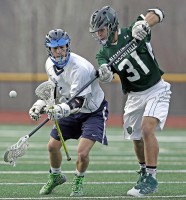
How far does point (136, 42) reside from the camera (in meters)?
8.16

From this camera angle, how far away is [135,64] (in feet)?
27.0

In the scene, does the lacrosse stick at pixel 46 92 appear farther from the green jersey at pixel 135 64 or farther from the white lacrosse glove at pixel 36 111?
the green jersey at pixel 135 64

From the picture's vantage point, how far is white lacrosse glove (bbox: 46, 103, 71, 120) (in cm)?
767

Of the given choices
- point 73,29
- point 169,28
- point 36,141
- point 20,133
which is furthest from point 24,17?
point 36,141

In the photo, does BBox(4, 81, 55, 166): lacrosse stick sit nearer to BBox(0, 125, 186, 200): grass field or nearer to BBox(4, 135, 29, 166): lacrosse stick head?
BBox(4, 135, 29, 166): lacrosse stick head

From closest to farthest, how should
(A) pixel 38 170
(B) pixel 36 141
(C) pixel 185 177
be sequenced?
(C) pixel 185 177 < (A) pixel 38 170 < (B) pixel 36 141

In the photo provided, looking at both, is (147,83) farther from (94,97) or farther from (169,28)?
(169,28)

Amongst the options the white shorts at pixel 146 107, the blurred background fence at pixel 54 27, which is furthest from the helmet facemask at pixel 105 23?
the blurred background fence at pixel 54 27

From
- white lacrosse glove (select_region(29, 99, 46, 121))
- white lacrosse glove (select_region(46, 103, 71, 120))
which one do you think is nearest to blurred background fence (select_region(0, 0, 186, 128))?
white lacrosse glove (select_region(29, 99, 46, 121))

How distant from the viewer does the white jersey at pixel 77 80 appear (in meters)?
7.99

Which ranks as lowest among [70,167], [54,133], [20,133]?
[20,133]

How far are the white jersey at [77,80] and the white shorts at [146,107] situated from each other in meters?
0.33

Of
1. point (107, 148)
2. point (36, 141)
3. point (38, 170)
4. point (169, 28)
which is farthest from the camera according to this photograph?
point (169, 28)

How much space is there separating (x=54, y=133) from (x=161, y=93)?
1035 millimetres
